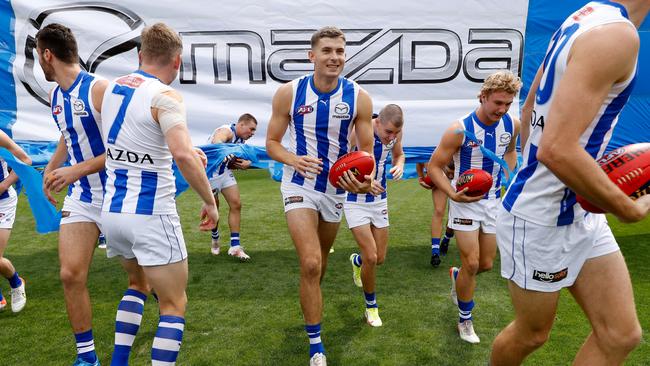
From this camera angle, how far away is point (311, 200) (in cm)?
370

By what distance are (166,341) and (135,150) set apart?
1.08 m

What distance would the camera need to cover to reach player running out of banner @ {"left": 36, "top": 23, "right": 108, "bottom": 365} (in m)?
3.15

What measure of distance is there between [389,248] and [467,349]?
11.1ft

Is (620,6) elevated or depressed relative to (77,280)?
elevated

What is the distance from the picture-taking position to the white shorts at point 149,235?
2.65 m

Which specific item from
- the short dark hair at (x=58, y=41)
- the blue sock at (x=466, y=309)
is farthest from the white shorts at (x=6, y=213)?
the blue sock at (x=466, y=309)

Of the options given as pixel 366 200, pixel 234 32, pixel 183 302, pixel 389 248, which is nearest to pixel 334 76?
pixel 366 200

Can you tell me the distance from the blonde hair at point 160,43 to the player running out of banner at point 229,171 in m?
3.71

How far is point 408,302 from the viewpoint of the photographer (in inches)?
192

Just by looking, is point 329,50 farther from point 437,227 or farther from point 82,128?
point 437,227

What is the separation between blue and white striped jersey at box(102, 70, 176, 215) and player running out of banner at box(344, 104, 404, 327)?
6.99 feet

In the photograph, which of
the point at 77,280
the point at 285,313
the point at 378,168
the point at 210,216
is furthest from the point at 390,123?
the point at 77,280

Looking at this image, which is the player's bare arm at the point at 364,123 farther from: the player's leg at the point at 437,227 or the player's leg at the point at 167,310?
the player's leg at the point at 437,227

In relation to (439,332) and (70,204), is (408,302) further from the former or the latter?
(70,204)
